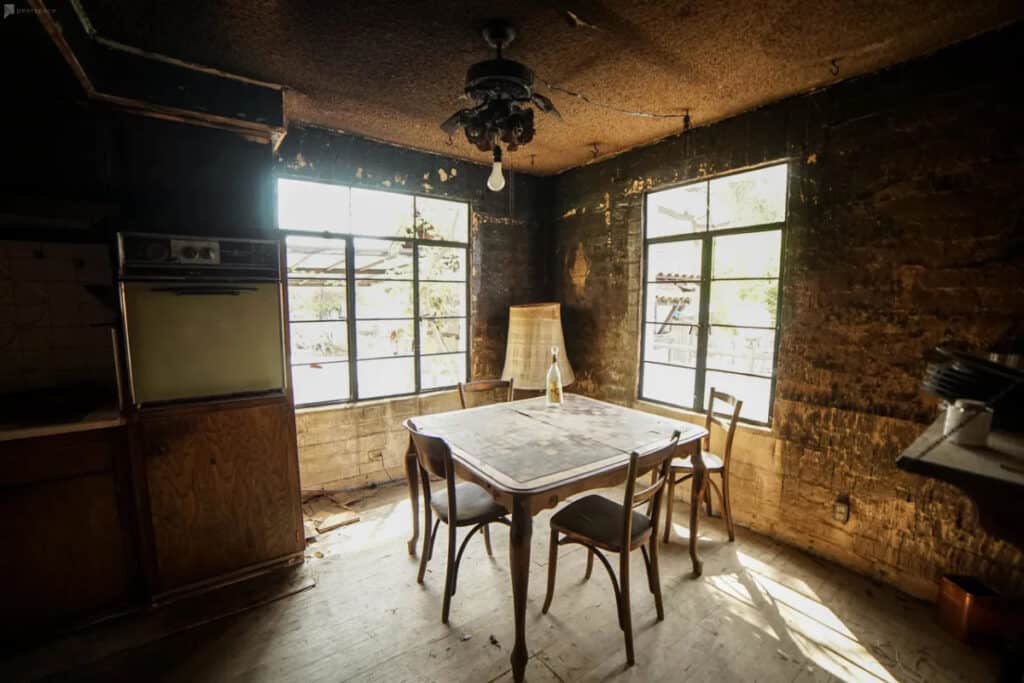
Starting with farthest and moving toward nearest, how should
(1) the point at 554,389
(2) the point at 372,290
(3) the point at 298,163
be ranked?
(2) the point at 372,290 → (3) the point at 298,163 → (1) the point at 554,389

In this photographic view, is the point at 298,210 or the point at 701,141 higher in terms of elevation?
the point at 701,141

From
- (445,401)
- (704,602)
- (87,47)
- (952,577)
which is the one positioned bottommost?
(704,602)

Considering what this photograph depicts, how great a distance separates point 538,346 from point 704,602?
2.00 m

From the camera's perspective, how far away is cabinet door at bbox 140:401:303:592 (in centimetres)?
220

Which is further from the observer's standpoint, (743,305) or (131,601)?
(743,305)

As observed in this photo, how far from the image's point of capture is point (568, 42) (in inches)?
81.2

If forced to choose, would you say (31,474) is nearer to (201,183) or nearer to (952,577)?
(201,183)

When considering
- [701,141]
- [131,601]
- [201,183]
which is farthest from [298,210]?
[701,141]

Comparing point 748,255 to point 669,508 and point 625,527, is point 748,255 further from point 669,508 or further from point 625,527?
point 625,527

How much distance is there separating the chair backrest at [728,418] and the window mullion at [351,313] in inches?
105

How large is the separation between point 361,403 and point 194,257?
1.68 m

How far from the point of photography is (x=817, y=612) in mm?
2162

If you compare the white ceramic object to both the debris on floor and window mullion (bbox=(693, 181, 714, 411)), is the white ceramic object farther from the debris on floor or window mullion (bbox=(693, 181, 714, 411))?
the debris on floor

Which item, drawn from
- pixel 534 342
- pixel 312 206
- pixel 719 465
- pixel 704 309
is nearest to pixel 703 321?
pixel 704 309
